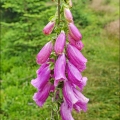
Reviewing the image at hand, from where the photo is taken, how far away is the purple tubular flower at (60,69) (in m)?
2.10

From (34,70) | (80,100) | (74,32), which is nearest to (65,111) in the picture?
(80,100)

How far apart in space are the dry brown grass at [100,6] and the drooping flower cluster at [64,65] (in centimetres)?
1401

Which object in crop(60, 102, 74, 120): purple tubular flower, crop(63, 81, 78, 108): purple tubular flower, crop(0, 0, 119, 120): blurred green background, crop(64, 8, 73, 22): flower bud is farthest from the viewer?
crop(0, 0, 119, 120): blurred green background

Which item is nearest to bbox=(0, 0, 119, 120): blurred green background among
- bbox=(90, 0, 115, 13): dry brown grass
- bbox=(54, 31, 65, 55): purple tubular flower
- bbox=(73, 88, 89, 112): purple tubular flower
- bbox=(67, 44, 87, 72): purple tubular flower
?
bbox=(73, 88, 89, 112): purple tubular flower

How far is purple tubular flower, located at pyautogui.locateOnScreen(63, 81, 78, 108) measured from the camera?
2.18 metres

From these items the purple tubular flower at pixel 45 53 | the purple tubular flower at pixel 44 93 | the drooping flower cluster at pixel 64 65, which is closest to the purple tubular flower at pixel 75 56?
the drooping flower cluster at pixel 64 65

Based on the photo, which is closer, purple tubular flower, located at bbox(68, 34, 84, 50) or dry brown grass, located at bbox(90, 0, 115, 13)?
purple tubular flower, located at bbox(68, 34, 84, 50)

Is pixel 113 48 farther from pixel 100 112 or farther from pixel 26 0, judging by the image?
pixel 100 112

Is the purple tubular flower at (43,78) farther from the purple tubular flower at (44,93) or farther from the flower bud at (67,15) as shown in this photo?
the flower bud at (67,15)

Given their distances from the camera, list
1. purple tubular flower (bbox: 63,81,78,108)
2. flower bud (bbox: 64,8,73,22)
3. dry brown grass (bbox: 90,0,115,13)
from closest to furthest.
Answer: flower bud (bbox: 64,8,73,22)
purple tubular flower (bbox: 63,81,78,108)
dry brown grass (bbox: 90,0,115,13)

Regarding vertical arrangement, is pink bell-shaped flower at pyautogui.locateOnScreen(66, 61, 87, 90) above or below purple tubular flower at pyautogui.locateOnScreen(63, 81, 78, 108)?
above

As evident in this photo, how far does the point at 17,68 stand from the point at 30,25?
1302 mm

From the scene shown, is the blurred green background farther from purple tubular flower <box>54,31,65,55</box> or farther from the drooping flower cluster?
purple tubular flower <box>54,31,65,55</box>

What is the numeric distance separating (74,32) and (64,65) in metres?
0.23
